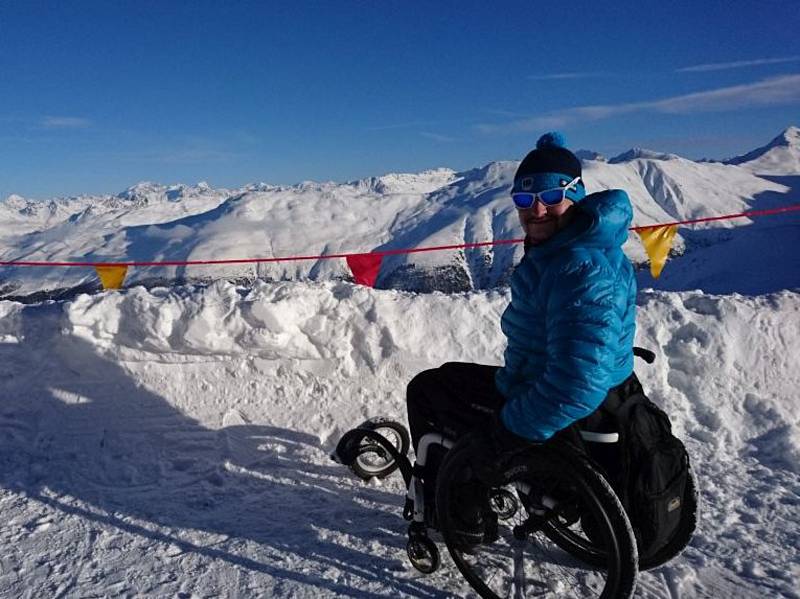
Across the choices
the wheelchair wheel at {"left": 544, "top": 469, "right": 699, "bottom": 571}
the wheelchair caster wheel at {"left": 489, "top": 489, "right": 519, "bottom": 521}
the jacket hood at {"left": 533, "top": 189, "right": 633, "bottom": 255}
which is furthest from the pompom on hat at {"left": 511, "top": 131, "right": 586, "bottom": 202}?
the wheelchair caster wheel at {"left": 489, "top": 489, "right": 519, "bottom": 521}

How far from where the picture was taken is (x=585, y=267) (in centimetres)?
248

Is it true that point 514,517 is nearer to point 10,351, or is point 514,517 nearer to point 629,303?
point 629,303

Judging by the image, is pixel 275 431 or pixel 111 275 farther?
pixel 111 275

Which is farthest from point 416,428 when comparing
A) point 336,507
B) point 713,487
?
point 713,487

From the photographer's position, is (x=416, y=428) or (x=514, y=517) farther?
(x=514, y=517)

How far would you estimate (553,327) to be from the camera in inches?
99.0

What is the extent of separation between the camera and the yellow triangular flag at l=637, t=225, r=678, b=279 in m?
8.21

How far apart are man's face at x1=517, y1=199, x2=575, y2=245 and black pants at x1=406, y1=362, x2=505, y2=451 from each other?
37.2 inches

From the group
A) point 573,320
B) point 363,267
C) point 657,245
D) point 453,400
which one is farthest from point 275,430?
point 657,245

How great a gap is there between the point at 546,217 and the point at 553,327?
58cm

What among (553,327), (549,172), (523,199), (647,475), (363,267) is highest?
(549,172)

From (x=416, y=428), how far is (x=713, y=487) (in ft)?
7.93

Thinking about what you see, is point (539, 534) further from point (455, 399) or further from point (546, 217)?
point (546, 217)

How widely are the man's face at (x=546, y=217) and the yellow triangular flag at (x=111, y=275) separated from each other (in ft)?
21.4
